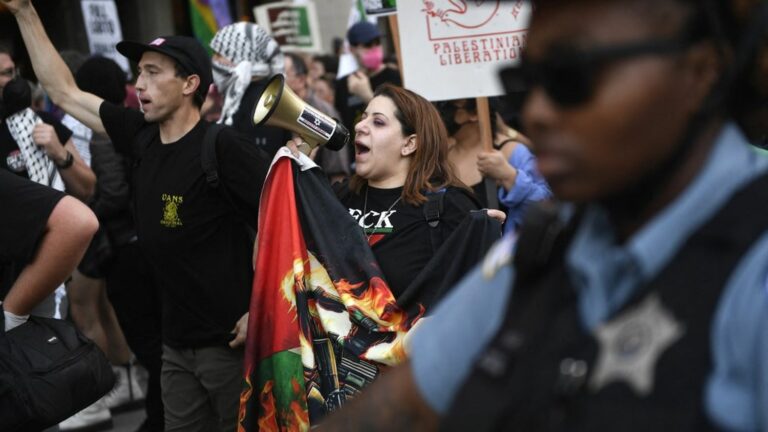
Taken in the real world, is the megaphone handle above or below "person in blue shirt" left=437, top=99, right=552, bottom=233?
above

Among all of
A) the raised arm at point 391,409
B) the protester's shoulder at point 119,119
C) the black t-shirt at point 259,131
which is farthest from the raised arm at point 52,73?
the raised arm at point 391,409

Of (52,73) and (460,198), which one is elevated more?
(52,73)

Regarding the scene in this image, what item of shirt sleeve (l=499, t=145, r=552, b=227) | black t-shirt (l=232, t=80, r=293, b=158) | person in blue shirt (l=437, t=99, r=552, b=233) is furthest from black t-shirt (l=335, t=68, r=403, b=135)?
shirt sleeve (l=499, t=145, r=552, b=227)

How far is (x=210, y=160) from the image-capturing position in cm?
470

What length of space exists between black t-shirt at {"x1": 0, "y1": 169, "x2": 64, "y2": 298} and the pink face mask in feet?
19.7

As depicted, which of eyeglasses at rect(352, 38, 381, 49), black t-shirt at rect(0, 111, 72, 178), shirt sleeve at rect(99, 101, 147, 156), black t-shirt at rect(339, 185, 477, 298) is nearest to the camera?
black t-shirt at rect(339, 185, 477, 298)

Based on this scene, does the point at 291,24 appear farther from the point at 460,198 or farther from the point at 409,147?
the point at 460,198

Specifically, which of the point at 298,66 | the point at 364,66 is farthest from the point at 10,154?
the point at 364,66

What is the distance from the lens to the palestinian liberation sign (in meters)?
5.90

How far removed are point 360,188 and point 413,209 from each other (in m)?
0.36

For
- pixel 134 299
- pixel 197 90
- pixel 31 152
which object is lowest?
pixel 134 299

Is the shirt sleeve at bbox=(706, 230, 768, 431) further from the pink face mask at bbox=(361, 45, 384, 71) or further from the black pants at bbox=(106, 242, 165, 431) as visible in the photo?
the pink face mask at bbox=(361, 45, 384, 71)

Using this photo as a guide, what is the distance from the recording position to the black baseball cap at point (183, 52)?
5.07 m

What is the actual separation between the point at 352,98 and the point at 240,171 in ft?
14.2
